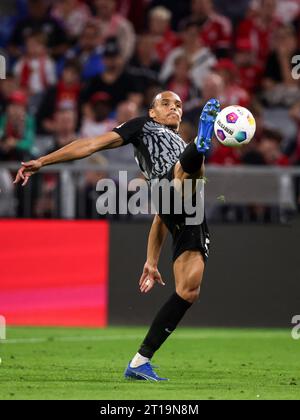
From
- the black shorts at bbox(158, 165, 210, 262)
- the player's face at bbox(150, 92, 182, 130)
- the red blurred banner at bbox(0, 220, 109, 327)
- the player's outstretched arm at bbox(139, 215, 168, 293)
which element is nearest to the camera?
the black shorts at bbox(158, 165, 210, 262)

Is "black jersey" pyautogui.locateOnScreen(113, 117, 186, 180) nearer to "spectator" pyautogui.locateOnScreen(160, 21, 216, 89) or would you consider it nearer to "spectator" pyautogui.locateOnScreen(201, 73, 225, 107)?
"spectator" pyautogui.locateOnScreen(201, 73, 225, 107)

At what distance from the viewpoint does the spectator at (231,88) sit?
17.4 meters

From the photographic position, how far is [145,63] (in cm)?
1888

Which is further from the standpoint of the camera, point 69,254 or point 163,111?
point 69,254

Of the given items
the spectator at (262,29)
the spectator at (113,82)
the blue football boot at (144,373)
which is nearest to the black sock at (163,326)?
the blue football boot at (144,373)

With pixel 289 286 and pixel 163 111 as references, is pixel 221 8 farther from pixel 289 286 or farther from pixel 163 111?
pixel 163 111

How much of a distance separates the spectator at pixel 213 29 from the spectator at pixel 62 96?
87.7 inches

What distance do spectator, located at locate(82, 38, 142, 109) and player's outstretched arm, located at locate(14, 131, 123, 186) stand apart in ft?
28.7

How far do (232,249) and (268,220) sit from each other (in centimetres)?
63

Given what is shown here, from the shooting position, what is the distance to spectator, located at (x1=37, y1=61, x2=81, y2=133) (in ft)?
60.0

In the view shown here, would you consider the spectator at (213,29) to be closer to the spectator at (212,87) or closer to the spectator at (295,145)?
the spectator at (212,87)

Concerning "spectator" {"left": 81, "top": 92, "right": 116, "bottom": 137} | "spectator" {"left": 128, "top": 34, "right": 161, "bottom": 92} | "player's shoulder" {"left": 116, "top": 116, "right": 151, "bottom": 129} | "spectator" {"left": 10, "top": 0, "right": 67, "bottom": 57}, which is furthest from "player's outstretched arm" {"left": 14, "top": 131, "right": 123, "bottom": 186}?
"spectator" {"left": 10, "top": 0, "right": 67, "bottom": 57}

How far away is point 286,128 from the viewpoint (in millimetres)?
17953

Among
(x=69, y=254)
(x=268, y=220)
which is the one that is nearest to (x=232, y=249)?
(x=268, y=220)
